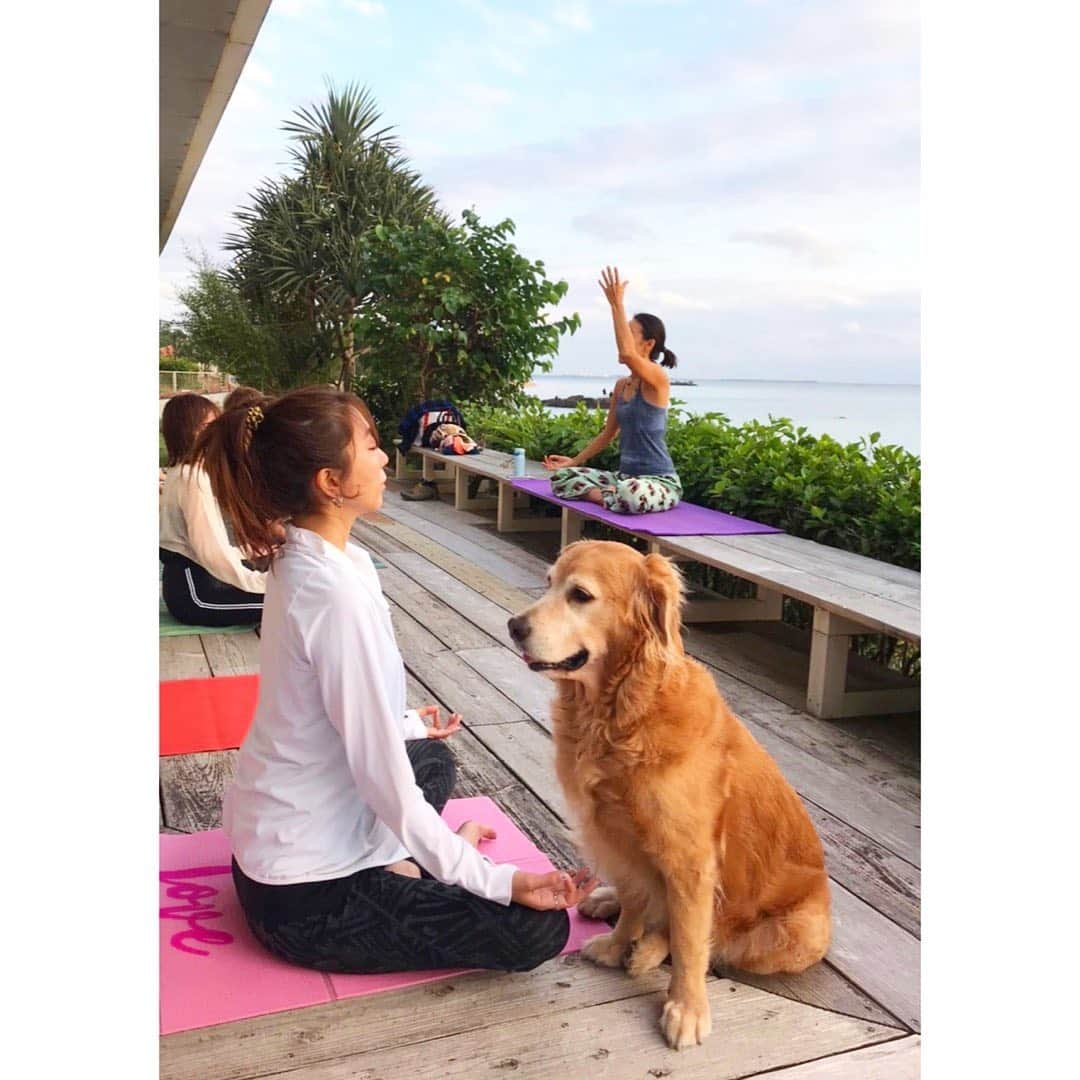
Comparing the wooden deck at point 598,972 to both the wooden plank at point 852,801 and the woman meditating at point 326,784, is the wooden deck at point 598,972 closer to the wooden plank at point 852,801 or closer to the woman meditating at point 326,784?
the wooden plank at point 852,801

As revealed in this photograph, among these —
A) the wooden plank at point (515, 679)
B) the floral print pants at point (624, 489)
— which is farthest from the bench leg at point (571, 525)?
the wooden plank at point (515, 679)

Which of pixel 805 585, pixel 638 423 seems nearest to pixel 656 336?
pixel 638 423

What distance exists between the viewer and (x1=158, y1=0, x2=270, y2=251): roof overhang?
3701 mm

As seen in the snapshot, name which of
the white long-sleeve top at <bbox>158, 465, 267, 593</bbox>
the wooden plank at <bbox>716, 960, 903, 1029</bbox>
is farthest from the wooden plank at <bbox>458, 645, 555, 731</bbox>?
the wooden plank at <bbox>716, 960, 903, 1029</bbox>

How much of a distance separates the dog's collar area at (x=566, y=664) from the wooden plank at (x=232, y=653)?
2331mm

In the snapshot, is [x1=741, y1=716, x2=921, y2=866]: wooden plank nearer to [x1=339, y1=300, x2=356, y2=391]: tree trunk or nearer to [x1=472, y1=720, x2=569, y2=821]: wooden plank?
[x1=472, y1=720, x2=569, y2=821]: wooden plank

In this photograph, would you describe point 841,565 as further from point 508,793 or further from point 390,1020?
point 390,1020

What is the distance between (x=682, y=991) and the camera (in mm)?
1714

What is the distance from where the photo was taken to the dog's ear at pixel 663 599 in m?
1.77

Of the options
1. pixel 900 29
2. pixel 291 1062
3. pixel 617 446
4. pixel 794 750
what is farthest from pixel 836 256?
pixel 291 1062

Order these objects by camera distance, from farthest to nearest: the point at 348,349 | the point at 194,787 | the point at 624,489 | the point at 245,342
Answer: the point at 245,342
the point at 348,349
the point at 624,489
the point at 194,787

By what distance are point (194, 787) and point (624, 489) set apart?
2972 mm

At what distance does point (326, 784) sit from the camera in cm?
174
